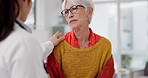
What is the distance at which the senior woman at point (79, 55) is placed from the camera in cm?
142

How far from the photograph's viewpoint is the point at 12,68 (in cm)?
81

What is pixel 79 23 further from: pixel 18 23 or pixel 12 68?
pixel 12 68

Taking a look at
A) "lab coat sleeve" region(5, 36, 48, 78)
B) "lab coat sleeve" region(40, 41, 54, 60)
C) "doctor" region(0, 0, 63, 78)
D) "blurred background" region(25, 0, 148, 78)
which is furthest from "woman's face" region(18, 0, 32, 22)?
"blurred background" region(25, 0, 148, 78)

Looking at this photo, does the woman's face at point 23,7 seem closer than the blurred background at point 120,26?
Yes

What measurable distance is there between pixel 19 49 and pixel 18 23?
0.46 feet

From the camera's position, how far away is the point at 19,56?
79cm

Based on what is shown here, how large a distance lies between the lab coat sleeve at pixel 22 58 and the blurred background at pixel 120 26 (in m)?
4.23

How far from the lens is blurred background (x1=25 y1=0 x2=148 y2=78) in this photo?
5121mm

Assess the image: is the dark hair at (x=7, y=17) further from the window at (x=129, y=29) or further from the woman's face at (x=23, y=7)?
the window at (x=129, y=29)

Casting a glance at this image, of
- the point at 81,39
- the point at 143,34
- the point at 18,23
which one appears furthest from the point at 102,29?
the point at 18,23

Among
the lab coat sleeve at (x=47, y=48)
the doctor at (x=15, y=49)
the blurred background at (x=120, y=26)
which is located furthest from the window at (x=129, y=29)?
the doctor at (x=15, y=49)

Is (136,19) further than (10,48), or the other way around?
(136,19)

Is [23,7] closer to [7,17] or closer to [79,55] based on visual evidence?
[7,17]

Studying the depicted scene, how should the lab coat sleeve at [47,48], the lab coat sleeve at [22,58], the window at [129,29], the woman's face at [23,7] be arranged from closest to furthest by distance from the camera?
the lab coat sleeve at [22,58] < the woman's face at [23,7] < the lab coat sleeve at [47,48] < the window at [129,29]
